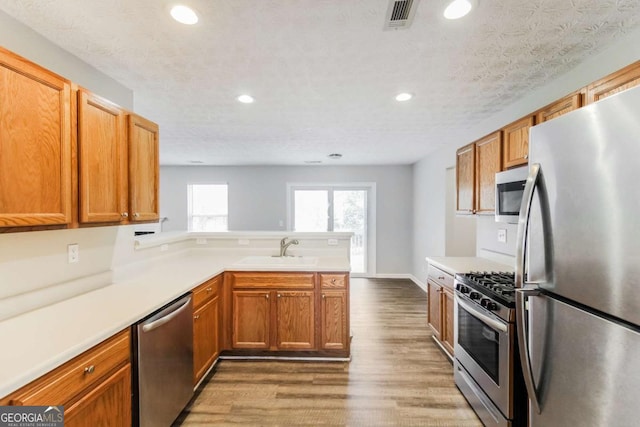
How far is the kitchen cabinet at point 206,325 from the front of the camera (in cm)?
226

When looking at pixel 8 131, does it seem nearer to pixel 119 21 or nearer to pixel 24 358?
pixel 119 21

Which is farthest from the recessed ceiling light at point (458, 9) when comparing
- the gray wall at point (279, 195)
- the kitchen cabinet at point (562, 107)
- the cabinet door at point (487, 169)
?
the gray wall at point (279, 195)

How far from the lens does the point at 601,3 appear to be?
4.63 feet

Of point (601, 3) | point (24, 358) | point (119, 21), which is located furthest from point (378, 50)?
point (24, 358)

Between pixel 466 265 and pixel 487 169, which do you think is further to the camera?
pixel 466 265

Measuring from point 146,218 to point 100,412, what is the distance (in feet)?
4.03

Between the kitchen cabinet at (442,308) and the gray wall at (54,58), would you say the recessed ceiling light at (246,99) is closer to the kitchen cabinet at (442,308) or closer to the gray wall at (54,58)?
the gray wall at (54,58)

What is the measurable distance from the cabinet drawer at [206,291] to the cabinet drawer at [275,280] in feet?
0.56

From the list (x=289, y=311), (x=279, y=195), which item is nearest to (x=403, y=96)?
(x=289, y=311)

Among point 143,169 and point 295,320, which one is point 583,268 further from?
point 143,169

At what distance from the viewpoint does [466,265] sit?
282cm

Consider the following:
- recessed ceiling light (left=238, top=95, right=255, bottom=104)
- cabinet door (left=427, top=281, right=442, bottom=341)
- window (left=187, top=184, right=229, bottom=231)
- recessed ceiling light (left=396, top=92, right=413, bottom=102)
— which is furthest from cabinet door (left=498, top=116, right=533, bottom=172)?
window (left=187, top=184, right=229, bottom=231)

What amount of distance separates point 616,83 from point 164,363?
2.88 metres

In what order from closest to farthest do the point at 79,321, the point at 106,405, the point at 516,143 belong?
the point at 106,405
the point at 79,321
the point at 516,143
